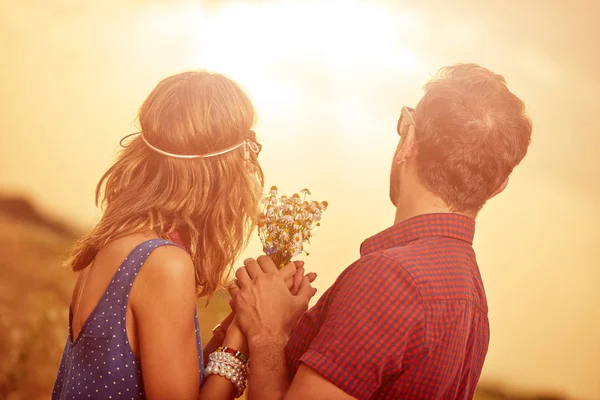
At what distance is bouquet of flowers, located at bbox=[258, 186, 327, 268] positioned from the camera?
2.32 meters

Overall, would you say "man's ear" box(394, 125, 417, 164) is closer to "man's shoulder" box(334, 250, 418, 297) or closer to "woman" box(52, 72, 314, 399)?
"man's shoulder" box(334, 250, 418, 297)

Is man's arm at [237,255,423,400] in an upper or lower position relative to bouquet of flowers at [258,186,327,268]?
lower

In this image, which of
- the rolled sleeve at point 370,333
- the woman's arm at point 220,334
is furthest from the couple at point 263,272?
the woman's arm at point 220,334

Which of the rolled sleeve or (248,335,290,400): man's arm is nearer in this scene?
the rolled sleeve

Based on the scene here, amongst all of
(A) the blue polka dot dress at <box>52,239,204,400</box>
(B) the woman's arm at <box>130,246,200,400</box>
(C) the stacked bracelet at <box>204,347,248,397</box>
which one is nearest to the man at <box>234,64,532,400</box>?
(C) the stacked bracelet at <box>204,347,248,397</box>

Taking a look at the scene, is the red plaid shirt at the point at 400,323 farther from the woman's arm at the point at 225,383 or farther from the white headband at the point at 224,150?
the white headband at the point at 224,150

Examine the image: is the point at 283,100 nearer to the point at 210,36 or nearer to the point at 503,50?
the point at 210,36

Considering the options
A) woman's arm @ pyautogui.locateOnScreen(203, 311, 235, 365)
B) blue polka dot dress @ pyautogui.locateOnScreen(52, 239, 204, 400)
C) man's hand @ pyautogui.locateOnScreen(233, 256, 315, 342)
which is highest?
man's hand @ pyautogui.locateOnScreen(233, 256, 315, 342)

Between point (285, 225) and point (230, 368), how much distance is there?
0.54 metres

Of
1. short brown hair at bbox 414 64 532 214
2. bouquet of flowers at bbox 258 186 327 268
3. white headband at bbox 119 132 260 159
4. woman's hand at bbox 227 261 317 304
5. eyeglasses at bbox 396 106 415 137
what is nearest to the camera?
short brown hair at bbox 414 64 532 214

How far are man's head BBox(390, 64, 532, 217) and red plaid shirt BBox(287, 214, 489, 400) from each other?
139 millimetres

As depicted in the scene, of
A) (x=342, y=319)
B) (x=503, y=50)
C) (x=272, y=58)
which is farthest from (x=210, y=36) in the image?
(x=342, y=319)

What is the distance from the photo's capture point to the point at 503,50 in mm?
4555

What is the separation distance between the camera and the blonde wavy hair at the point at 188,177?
1.99 m
